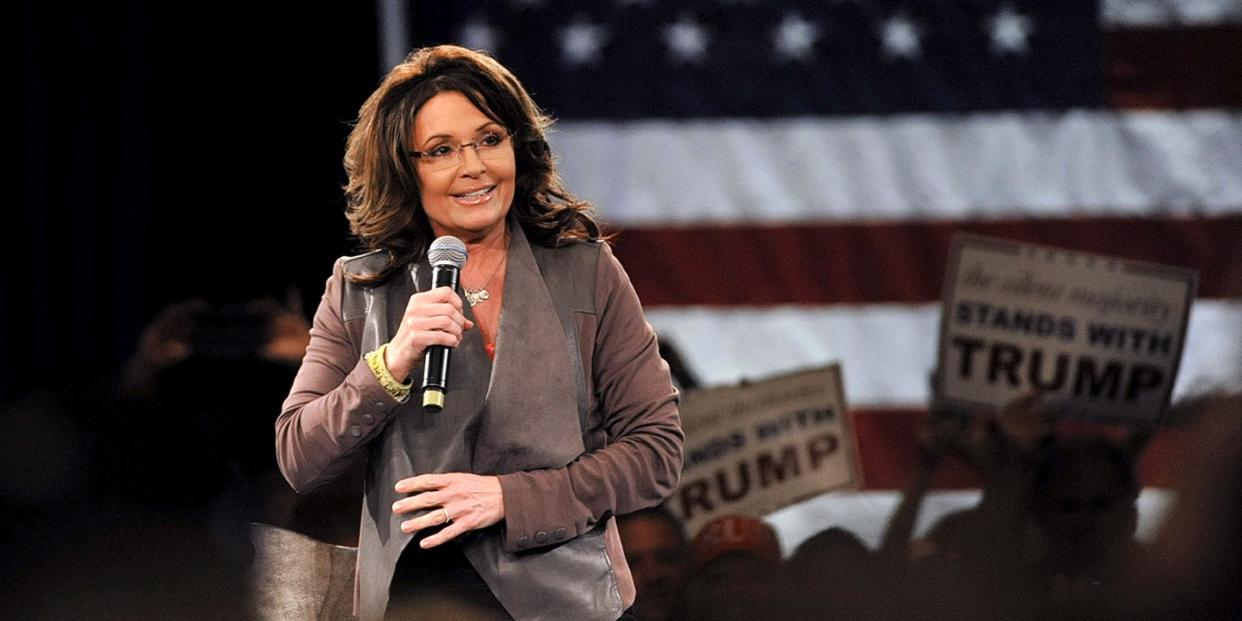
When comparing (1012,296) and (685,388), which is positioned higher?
(1012,296)

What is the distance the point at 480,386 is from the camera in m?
1.31

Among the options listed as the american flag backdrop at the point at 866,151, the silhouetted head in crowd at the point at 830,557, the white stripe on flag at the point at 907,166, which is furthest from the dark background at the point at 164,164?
the silhouetted head in crowd at the point at 830,557

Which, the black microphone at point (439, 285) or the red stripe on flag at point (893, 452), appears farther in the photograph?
the red stripe on flag at point (893, 452)

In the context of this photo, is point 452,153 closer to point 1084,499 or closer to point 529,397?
point 529,397

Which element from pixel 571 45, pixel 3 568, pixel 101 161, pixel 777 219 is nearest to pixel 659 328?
pixel 777 219

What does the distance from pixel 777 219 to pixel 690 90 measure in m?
0.33

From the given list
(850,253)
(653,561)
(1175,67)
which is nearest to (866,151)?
(850,253)

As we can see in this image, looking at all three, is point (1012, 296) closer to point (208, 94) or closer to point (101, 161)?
point (208, 94)

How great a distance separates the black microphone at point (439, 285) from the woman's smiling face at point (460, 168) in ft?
0.10

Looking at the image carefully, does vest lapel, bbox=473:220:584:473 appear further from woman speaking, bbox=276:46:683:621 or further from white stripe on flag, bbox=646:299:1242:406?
white stripe on flag, bbox=646:299:1242:406

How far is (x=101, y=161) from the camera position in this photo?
2.92m

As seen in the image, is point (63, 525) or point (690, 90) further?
point (690, 90)

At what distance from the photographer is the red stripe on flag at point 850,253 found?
293 cm

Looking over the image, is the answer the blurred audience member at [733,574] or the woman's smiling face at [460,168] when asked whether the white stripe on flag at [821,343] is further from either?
the woman's smiling face at [460,168]
